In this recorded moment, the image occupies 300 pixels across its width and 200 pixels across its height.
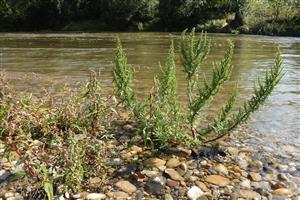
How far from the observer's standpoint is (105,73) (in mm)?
11609

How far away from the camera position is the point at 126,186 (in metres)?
4.32

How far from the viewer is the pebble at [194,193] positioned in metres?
4.17

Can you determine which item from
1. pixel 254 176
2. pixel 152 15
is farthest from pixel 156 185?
pixel 152 15

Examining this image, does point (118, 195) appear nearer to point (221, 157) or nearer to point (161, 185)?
point (161, 185)

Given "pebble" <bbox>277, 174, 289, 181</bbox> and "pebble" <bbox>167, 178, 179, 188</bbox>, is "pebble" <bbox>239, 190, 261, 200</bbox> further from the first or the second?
"pebble" <bbox>167, 178, 179, 188</bbox>

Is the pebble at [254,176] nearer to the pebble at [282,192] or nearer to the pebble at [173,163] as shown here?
the pebble at [282,192]

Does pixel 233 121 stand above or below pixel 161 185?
above

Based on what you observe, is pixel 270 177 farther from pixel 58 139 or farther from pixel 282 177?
pixel 58 139

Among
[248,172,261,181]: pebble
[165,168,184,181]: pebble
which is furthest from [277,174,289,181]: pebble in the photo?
[165,168,184,181]: pebble

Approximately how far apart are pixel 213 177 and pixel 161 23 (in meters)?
37.5

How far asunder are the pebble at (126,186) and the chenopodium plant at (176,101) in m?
0.71

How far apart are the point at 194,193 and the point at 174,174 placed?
39 centimetres

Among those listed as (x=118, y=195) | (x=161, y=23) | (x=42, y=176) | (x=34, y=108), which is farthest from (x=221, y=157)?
(x=161, y=23)

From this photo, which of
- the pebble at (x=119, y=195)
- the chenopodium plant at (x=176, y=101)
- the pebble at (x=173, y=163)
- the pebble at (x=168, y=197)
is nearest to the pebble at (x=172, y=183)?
the pebble at (x=168, y=197)
